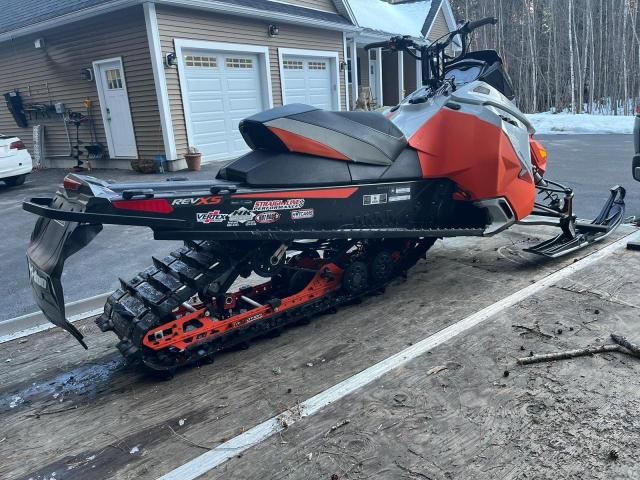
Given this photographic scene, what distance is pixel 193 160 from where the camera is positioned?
10.3 m

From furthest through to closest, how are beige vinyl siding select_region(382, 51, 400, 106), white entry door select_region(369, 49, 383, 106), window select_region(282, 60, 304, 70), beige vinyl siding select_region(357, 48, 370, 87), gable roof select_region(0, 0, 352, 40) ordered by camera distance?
beige vinyl siding select_region(382, 51, 400, 106) → white entry door select_region(369, 49, 383, 106) → beige vinyl siding select_region(357, 48, 370, 87) → window select_region(282, 60, 304, 70) → gable roof select_region(0, 0, 352, 40)

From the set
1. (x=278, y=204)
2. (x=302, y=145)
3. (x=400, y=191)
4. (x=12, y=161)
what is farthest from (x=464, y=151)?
(x=12, y=161)

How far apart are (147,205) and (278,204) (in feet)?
2.43

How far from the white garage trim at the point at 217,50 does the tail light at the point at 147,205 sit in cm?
864

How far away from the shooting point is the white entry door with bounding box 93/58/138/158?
35.7ft

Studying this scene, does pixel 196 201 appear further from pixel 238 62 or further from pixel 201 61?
pixel 238 62

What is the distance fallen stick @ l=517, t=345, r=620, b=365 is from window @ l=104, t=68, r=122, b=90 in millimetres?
10666

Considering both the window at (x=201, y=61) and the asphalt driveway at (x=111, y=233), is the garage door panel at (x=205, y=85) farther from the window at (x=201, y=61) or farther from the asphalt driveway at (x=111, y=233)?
the asphalt driveway at (x=111, y=233)

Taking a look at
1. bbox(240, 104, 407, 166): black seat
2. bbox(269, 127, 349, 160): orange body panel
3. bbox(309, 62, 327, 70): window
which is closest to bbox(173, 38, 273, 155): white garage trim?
bbox(309, 62, 327, 70): window

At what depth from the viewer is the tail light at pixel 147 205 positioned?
2.46 metres

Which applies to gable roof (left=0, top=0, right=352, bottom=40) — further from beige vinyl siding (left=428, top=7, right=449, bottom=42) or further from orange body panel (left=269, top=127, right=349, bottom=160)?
beige vinyl siding (left=428, top=7, right=449, bottom=42)

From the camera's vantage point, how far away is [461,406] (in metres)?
2.35

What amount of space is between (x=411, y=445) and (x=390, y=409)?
27 centimetres

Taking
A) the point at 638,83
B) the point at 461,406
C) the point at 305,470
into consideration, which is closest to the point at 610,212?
the point at 461,406
